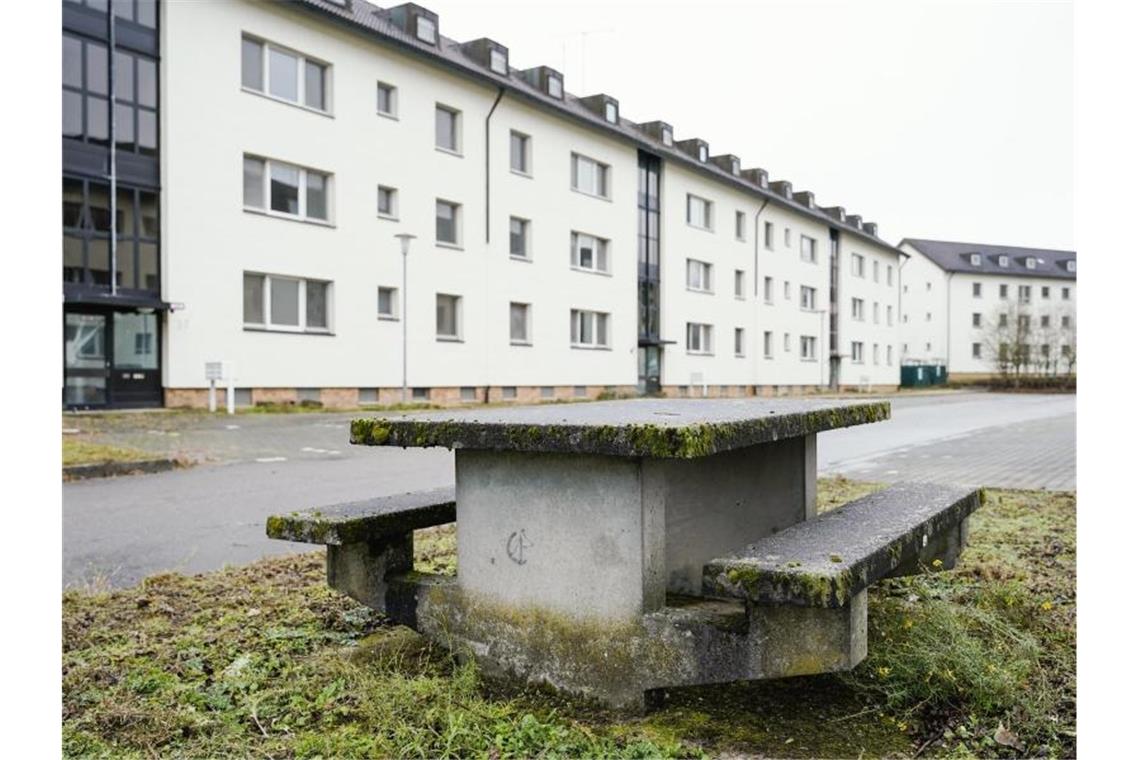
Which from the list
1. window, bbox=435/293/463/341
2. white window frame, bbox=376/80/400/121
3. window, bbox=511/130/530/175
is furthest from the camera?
window, bbox=511/130/530/175

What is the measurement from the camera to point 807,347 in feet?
161

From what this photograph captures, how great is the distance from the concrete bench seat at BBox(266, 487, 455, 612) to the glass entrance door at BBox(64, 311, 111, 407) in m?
18.8

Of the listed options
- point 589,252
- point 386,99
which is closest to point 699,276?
point 589,252

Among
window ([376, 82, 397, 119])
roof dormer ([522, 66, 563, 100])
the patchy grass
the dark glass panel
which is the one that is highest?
roof dormer ([522, 66, 563, 100])

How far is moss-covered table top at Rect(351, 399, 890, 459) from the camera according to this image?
95.6 inches

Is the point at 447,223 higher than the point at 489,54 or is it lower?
lower

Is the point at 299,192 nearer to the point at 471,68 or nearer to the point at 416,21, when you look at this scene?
the point at 471,68

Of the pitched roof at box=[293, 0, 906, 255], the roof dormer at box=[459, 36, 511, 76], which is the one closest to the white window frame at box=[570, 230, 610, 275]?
the pitched roof at box=[293, 0, 906, 255]

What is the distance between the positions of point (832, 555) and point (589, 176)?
3143 centimetres

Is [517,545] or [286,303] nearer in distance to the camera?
[517,545]

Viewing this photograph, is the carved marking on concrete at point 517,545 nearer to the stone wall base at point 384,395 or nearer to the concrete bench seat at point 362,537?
the concrete bench seat at point 362,537

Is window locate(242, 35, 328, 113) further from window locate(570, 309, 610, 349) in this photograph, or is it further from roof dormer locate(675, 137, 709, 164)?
roof dormer locate(675, 137, 709, 164)

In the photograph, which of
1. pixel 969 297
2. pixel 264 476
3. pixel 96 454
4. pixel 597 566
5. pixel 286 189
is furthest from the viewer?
pixel 969 297
